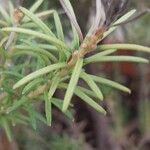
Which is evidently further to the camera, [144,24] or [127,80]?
[127,80]

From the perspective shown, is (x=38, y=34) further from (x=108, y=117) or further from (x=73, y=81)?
(x=108, y=117)

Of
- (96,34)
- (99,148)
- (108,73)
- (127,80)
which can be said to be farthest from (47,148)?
(96,34)

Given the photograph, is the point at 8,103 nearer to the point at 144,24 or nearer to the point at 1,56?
the point at 1,56

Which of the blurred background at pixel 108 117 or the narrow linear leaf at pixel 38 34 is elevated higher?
the narrow linear leaf at pixel 38 34

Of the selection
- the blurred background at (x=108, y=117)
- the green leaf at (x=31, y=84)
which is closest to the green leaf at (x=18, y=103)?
the green leaf at (x=31, y=84)

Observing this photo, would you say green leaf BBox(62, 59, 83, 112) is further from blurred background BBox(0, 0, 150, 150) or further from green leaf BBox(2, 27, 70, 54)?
blurred background BBox(0, 0, 150, 150)

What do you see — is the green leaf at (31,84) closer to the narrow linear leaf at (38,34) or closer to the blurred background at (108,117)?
the narrow linear leaf at (38,34)

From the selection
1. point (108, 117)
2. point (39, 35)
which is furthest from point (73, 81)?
point (108, 117)

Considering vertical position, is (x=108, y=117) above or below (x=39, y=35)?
below
